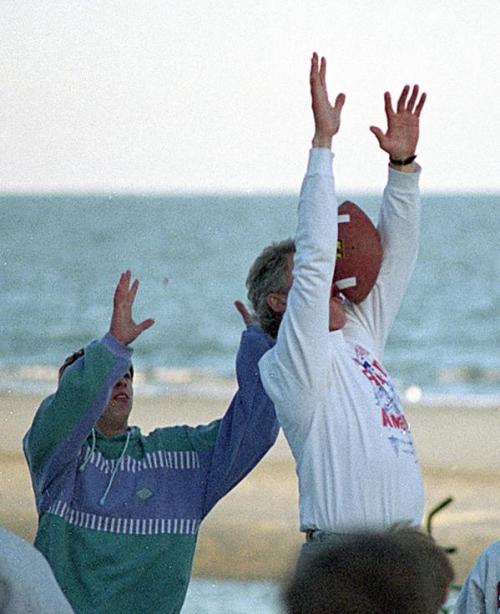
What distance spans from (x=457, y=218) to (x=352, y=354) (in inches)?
2291

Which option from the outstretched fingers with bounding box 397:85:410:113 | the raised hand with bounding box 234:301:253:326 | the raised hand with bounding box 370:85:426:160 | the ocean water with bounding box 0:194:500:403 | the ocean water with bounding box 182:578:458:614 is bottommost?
the ocean water with bounding box 0:194:500:403

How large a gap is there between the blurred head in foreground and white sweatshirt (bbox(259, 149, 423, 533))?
4.34ft

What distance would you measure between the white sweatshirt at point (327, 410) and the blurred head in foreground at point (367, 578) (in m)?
1.32

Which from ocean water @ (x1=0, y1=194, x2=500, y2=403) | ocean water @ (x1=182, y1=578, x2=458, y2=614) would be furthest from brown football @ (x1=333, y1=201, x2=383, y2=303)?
ocean water @ (x1=0, y1=194, x2=500, y2=403)

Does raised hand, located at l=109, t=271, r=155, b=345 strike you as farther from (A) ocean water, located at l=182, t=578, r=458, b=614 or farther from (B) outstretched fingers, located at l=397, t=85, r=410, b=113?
(A) ocean water, located at l=182, t=578, r=458, b=614

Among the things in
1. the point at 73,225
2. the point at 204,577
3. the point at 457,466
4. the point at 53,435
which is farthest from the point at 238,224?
the point at 53,435

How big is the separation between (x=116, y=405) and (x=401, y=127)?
0.91 metres

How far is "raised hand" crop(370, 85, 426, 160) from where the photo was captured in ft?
12.2

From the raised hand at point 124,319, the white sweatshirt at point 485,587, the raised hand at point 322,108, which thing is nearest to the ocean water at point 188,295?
the raised hand at point 124,319

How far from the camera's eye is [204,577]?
23.7ft

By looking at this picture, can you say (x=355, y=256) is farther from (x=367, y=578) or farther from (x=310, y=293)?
(x=367, y=578)

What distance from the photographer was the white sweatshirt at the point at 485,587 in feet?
10.0

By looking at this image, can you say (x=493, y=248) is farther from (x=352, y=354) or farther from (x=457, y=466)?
(x=352, y=354)

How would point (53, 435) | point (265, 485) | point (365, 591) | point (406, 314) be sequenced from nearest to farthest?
1. point (365, 591)
2. point (53, 435)
3. point (265, 485)
4. point (406, 314)
